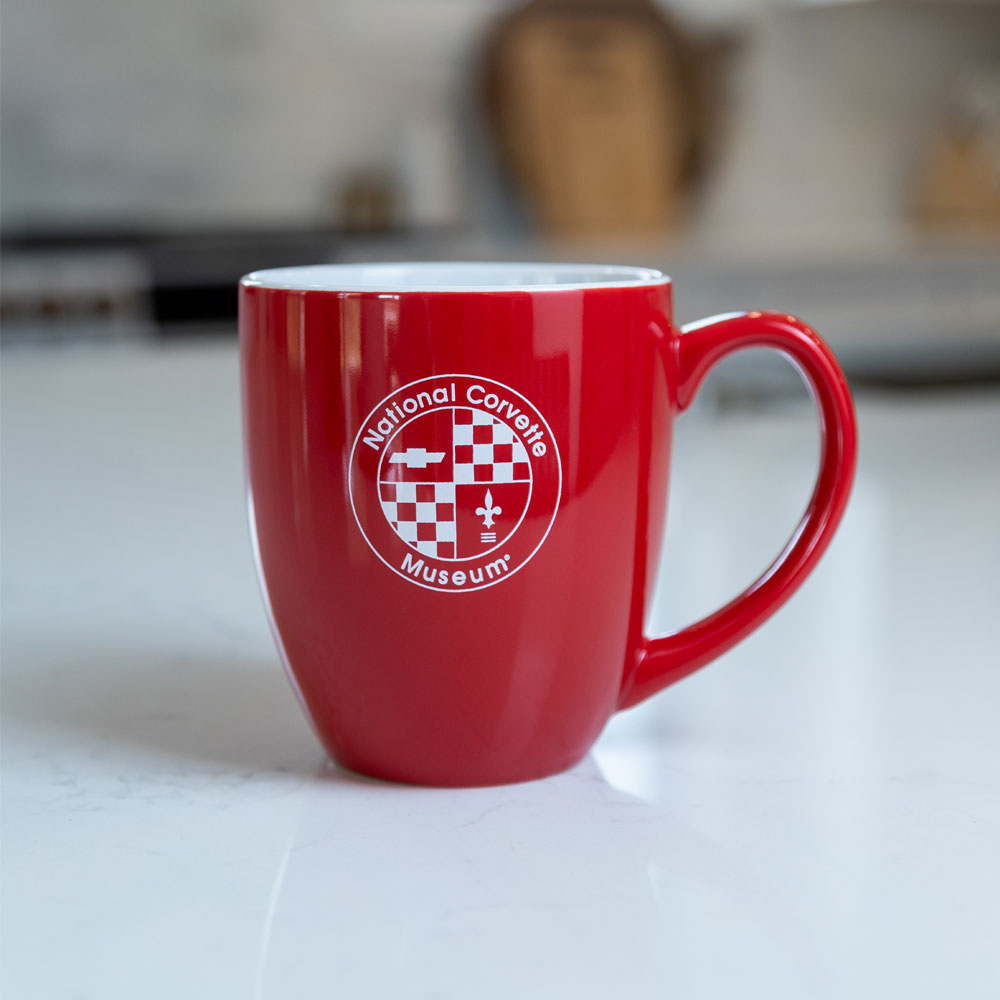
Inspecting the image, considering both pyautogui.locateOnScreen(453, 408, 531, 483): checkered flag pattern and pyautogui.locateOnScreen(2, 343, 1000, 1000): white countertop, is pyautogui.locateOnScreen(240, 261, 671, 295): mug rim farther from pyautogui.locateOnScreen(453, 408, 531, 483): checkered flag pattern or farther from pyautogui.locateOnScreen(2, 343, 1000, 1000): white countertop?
pyautogui.locateOnScreen(2, 343, 1000, 1000): white countertop

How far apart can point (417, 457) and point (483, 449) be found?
2 centimetres

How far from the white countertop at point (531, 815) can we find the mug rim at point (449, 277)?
150mm

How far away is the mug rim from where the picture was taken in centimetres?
39

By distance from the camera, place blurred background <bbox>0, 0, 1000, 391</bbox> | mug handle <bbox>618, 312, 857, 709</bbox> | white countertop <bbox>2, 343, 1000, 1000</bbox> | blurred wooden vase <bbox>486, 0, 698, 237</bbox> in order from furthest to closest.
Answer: blurred wooden vase <bbox>486, 0, 698, 237</bbox> → blurred background <bbox>0, 0, 1000, 391</bbox> → mug handle <bbox>618, 312, 857, 709</bbox> → white countertop <bbox>2, 343, 1000, 1000</bbox>

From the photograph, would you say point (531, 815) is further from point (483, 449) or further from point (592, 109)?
point (592, 109)

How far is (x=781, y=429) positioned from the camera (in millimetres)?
946

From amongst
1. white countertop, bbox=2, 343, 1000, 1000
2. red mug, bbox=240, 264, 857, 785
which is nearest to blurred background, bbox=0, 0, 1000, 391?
white countertop, bbox=2, 343, 1000, 1000

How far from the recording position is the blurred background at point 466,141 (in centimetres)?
286

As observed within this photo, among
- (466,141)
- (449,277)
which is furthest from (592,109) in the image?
(449,277)

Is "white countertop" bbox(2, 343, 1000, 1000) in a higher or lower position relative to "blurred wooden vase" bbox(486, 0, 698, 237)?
lower

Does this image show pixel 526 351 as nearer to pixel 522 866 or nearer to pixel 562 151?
pixel 522 866

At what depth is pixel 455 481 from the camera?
0.38 m

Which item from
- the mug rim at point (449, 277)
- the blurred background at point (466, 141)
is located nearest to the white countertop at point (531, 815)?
the mug rim at point (449, 277)

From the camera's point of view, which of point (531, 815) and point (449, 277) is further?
point (449, 277)
